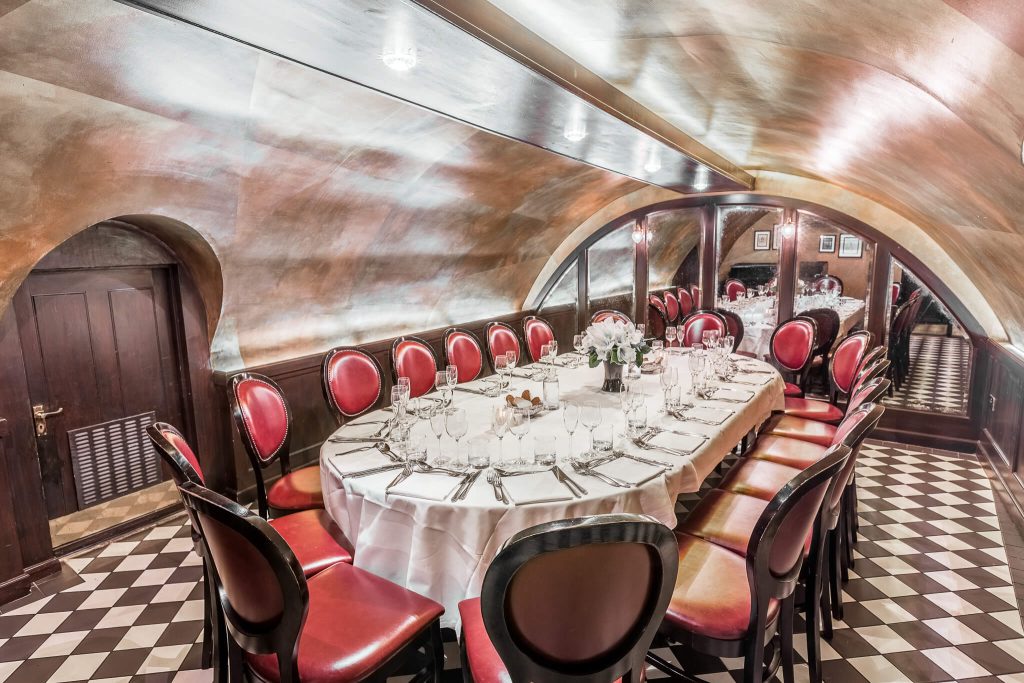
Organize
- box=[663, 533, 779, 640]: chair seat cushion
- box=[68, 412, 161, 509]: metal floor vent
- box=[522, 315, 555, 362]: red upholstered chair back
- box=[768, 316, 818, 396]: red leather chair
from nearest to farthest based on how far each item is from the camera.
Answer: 1. box=[663, 533, 779, 640]: chair seat cushion
2. box=[68, 412, 161, 509]: metal floor vent
3. box=[768, 316, 818, 396]: red leather chair
4. box=[522, 315, 555, 362]: red upholstered chair back

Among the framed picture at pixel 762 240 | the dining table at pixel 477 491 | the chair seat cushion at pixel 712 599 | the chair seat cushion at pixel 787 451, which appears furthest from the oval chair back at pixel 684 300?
the chair seat cushion at pixel 712 599

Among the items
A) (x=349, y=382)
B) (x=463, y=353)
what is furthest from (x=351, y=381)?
(x=463, y=353)

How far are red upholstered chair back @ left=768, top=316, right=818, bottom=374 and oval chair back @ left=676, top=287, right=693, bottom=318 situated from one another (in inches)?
88.7

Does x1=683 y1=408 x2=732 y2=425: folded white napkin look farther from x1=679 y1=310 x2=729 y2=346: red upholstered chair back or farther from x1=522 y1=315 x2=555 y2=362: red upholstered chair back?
x1=679 y1=310 x2=729 y2=346: red upholstered chair back

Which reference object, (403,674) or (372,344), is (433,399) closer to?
(403,674)

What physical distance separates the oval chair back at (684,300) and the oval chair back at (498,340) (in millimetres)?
3079

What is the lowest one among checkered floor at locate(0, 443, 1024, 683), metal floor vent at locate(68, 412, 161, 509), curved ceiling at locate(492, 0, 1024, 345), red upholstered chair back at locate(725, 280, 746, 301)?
checkered floor at locate(0, 443, 1024, 683)

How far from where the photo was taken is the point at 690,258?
7.46 metres

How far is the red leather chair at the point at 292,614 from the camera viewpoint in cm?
167

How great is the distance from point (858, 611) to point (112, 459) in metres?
4.81

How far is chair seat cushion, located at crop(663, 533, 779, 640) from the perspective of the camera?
2027 mm

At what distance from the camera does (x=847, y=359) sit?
14.7 ft

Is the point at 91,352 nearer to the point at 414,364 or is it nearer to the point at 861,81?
the point at 414,364

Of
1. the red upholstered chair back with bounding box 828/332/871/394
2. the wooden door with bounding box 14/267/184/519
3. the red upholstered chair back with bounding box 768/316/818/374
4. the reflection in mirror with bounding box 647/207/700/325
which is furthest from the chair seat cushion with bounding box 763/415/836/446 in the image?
the wooden door with bounding box 14/267/184/519
